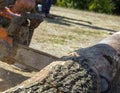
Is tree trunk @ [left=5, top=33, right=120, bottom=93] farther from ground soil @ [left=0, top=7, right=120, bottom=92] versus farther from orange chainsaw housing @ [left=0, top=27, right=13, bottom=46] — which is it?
ground soil @ [left=0, top=7, right=120, bottom=92]

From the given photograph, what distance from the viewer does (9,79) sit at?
575 centimetres

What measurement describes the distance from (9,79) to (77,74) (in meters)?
2.34

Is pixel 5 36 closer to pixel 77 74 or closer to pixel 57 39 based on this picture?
pixel 77 74

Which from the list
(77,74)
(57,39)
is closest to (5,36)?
(77,74)

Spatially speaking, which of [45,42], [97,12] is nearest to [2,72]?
[45,42]

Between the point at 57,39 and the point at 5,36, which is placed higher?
the point at 5,36

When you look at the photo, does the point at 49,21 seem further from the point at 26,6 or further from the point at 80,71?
the point at 80,71

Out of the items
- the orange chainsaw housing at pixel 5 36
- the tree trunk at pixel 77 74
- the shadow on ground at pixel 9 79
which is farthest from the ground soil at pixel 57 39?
the tree trunk at pixel 77 74

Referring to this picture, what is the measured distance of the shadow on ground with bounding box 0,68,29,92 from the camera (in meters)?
5.46

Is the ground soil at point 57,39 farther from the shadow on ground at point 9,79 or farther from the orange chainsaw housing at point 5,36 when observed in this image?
the orange chainsaw housing at point 5,36

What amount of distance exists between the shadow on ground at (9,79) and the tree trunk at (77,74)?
4.91 ft

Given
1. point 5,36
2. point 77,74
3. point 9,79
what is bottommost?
point 9,79

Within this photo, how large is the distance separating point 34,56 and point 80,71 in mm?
1351

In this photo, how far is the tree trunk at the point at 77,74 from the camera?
3.31m
